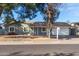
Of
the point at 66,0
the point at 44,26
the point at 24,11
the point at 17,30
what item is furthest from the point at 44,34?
the point at 66,0

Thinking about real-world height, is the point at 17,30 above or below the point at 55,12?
below

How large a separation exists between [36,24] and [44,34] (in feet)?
5.74

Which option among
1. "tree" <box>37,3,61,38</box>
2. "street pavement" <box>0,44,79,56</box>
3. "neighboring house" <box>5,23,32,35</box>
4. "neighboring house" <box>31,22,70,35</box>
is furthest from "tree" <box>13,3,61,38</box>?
"street pavement" <box>0,44,79,56</box>

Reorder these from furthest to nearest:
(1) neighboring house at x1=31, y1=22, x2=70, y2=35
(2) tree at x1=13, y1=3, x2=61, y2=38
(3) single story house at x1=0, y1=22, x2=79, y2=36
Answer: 1. (1) neighboring house at x1=31, y1=22, x2=70, y2=35
2. (3) single story house at x1=0, y1=22, x2=79, y2=36
3. (2) tree at x1=13, y1=3, x2=61, y2=38

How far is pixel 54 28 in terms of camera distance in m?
28.5

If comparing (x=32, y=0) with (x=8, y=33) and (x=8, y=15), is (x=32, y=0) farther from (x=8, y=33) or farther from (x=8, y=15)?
(x=8, y=33)

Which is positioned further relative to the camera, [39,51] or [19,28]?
[19,28]

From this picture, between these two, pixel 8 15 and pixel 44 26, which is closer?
pixel 8 15

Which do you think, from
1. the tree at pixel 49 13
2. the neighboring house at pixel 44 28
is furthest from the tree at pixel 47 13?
the neighboring house at pixel 44 28

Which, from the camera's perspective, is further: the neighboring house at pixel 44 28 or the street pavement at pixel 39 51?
the neighboring house at pixel 44 28

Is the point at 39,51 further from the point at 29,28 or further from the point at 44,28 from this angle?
the point at 29,28

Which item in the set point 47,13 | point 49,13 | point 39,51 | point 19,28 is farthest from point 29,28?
point 39,51

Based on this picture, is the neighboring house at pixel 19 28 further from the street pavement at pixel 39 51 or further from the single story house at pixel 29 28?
the street pavement at pixel 39 51

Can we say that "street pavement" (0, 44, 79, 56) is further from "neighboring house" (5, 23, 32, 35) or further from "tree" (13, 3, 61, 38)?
"neighboring house" (5, 23, 32, 35)
